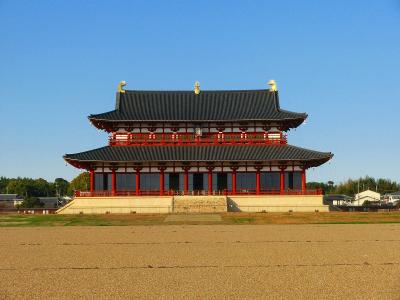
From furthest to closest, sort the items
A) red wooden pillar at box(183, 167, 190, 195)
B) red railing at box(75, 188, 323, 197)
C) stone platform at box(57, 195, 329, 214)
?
red wooden pillar at box(183, 167, 190, 195)
red railing at box(75, 188, 323, 197)
stone platform at box(57, 195, 329, 214)

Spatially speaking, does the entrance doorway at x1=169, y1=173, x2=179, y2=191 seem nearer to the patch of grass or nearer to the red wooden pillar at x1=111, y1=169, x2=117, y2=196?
the red wooden pillar at x1=111, y1=169, x2=117, y2=196

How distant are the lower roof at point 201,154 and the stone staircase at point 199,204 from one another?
4.20 metres

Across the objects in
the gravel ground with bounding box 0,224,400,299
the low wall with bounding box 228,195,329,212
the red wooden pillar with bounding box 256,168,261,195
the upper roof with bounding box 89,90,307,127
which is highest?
the upper roof with bounding box 89,90,307,127

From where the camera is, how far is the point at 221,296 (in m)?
12.0

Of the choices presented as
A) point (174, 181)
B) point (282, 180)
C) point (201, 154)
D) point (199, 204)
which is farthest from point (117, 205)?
point (282, 180)

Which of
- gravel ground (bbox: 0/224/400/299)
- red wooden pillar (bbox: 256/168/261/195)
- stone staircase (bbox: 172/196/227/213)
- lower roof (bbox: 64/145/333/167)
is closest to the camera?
gravel ground (bbox: 0/224/400/299)

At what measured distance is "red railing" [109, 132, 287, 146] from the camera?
2244 inches

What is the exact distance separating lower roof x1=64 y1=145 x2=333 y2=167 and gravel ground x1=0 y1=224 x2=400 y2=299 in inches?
1047

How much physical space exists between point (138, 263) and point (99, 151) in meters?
38.8

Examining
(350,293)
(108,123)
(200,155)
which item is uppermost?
(108,123)

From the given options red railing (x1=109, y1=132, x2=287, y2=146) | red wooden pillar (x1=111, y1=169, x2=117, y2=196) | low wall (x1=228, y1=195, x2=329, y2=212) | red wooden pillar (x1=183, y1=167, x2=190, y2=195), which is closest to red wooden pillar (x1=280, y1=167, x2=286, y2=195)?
low wall (x1=228, y1=195, x2=329, y2=212)

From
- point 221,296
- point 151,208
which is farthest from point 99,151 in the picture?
point 221,296

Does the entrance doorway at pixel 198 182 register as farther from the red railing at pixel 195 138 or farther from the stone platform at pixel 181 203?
the red railing at pixel 195 138

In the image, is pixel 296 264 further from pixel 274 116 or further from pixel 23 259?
pixel 274 116
